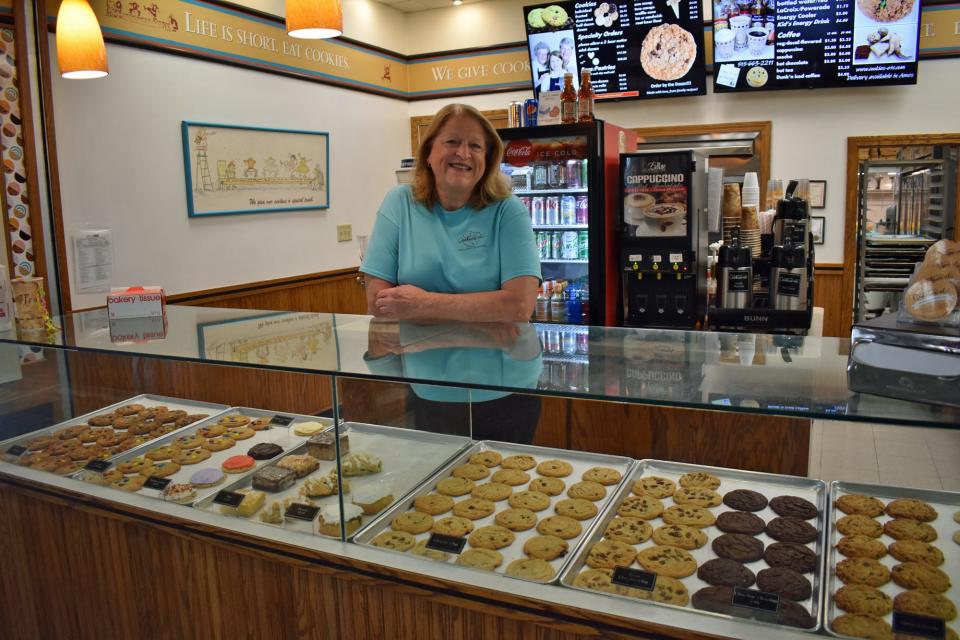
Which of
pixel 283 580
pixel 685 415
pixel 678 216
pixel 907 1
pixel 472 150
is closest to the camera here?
pixel 283 580

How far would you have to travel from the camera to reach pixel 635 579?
58.4 inches

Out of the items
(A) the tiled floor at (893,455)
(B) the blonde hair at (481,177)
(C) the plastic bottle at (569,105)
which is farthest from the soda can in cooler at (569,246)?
(A) the tiled floor at (893,455)

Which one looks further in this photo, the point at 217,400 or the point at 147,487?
the point at 217,400

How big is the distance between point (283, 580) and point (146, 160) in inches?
145

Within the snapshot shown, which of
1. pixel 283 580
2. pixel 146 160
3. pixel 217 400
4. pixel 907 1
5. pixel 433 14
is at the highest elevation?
pixel 433 14

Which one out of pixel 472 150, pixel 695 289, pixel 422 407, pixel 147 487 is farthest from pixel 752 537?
pixel 695 289

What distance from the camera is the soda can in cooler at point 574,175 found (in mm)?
4359

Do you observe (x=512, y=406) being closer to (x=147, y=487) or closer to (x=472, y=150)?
(x=472, y=150)

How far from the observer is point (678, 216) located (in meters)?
4.05

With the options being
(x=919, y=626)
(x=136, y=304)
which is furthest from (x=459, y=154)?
(x=919, y=626)

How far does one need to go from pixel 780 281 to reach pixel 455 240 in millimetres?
1877

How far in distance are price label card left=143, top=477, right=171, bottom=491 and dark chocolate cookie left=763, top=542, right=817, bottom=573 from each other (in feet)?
5.21

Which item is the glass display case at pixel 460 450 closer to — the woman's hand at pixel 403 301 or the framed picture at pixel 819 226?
the woman's hand at pixel 403 301

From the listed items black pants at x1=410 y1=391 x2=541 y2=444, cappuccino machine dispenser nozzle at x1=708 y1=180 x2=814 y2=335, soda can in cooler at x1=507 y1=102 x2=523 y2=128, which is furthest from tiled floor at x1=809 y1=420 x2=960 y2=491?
soda can in cooler at x1=507 y1=102 x2=523 y2=128
